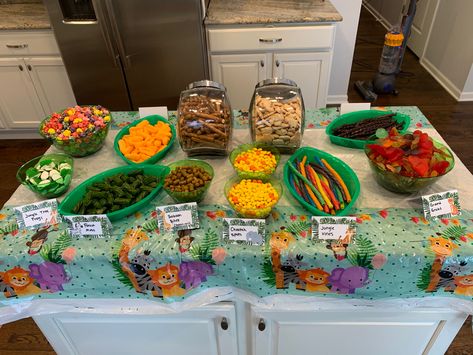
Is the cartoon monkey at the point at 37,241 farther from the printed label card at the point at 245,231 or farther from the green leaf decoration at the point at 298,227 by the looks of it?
the green leaf decoration at the point at 298,227

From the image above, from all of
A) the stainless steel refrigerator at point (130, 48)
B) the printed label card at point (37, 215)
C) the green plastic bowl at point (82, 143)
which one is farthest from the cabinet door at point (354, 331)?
the stainless steel refrigerator at point (130, 48)

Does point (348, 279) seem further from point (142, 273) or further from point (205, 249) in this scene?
point (142, 273)

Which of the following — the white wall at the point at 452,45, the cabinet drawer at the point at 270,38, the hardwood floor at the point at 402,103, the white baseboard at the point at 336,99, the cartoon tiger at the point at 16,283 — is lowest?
the hardwood floor at the point at 402,103

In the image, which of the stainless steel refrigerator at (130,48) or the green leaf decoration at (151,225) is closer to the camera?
the green leaf decoration at (151,225)

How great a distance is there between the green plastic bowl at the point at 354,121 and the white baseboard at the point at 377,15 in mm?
4018

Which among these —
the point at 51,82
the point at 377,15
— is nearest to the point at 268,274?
the point at 51,82

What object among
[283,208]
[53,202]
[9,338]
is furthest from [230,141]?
[9,338]

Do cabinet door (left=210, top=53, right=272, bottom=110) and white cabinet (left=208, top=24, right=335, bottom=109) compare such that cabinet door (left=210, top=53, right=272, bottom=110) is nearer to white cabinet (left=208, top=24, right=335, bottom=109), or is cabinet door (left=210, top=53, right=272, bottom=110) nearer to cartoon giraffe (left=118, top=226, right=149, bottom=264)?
white cabinet (left=208, top=24, right=335, bottom=109)

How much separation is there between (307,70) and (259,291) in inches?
78.0

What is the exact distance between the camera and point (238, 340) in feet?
4.17

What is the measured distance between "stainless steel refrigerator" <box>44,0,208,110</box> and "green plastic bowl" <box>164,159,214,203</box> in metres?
1.44

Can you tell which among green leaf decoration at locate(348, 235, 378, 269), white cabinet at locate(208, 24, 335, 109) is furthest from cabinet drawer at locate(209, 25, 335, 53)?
green leaf decoration at locate(348, 235, 378, 269)

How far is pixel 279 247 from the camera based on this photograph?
102 cm

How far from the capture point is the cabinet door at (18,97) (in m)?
2.60
